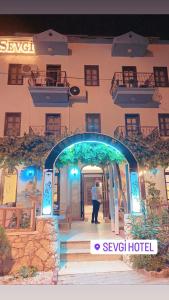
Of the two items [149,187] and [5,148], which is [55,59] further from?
[149,187]

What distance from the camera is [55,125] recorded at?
925 cm

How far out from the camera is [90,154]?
6.03 m

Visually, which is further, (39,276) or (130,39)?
(130,39)

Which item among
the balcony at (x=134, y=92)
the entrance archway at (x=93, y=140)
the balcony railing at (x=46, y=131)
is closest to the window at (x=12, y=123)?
the balcony railing at (x=46, y=131)

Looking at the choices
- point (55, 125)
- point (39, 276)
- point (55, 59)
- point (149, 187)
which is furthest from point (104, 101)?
point (39, 276)

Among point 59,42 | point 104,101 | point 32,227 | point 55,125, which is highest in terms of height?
point 59,42

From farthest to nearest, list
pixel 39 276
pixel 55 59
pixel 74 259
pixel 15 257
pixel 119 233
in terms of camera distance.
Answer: pixel 55 59
pixel 119 233
pixel 74 259
pixel 15 257
pixel 39 276

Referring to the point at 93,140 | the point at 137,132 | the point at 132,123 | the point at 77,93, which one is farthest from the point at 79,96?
the point at 93,140

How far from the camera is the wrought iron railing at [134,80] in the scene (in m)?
9.44

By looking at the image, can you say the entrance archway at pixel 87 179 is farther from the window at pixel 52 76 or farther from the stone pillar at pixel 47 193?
the stone pillar at pixel 47 193

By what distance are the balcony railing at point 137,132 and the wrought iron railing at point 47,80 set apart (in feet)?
9.48

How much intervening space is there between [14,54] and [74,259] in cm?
825

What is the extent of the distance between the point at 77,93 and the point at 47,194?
5687mm

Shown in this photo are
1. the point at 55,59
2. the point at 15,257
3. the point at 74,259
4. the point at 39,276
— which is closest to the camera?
the point at 39,276
